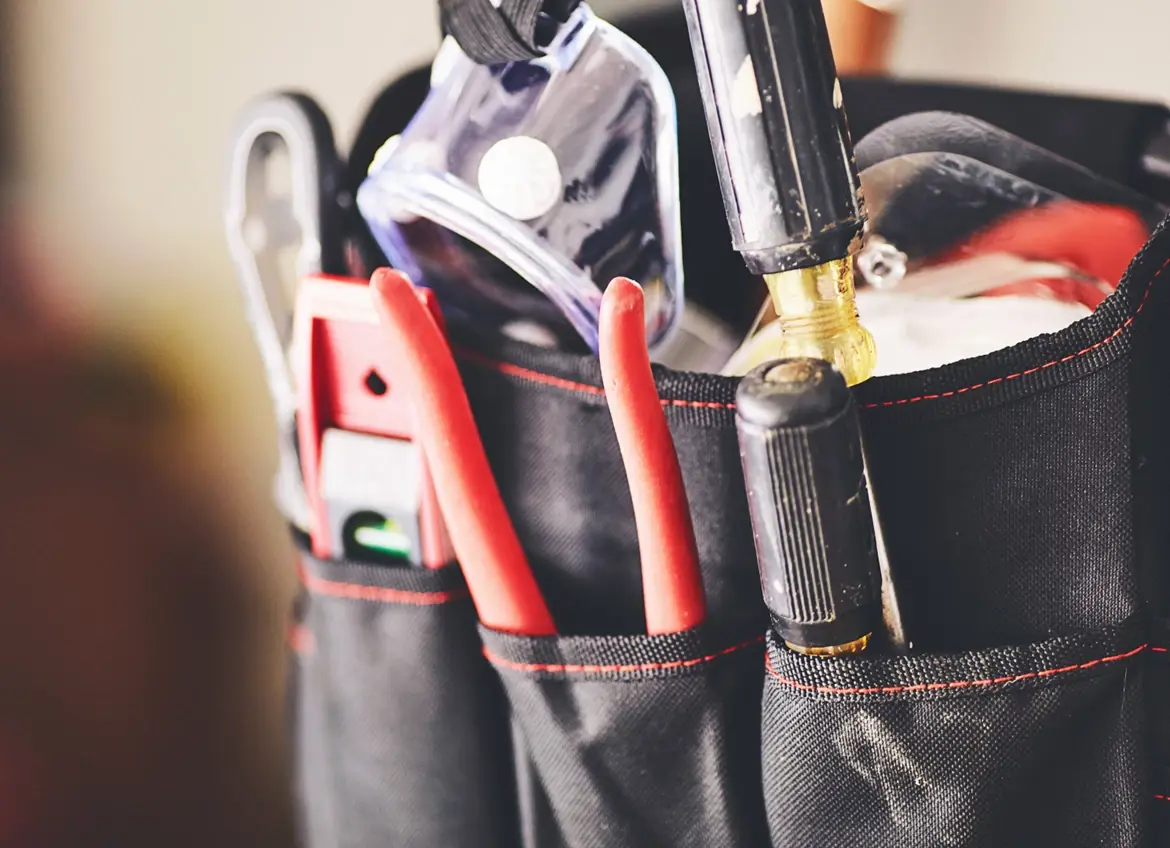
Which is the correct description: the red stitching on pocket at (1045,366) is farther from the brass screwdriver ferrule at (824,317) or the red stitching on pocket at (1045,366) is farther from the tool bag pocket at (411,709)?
the tool bag pocket at (411,709)

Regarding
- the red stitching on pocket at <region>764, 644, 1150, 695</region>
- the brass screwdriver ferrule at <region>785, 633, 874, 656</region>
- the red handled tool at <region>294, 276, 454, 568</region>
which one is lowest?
the red stitching on pocket at <region>764, 644, 1150, 695</region>

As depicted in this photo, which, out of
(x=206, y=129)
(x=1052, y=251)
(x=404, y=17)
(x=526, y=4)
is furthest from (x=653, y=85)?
(x=206, y=129)

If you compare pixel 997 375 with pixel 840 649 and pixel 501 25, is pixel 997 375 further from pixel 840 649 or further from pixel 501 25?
pixel 501 25

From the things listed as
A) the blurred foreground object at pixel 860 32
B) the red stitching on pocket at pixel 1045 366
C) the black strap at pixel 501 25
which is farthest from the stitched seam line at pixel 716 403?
the blurred foreground object at pixel 860 32

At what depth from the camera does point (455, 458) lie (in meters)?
0.34

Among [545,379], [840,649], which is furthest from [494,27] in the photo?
[840,649]

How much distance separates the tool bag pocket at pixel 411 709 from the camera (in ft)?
Result: 1.28

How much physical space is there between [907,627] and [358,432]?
20 centimetres

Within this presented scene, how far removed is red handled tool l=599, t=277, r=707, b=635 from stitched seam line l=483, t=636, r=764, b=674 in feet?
0.04

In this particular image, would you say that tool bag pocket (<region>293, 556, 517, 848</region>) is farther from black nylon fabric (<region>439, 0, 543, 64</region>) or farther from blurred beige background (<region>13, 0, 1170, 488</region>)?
blurred beige background (<region>13, 0, 1170, 488</region>)

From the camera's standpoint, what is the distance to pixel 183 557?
2.40ft

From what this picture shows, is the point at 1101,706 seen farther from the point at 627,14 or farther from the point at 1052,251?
the point at 627,14

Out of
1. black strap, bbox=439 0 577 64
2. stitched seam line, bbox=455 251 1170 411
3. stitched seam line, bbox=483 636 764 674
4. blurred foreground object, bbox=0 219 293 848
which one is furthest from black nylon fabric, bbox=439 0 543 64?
blurred foreground object, bbox=0 219 293 848

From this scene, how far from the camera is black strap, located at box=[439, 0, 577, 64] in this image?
1.15 feet
